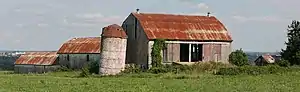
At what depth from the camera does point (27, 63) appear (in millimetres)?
76625

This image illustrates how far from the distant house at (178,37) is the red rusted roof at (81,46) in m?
6.36

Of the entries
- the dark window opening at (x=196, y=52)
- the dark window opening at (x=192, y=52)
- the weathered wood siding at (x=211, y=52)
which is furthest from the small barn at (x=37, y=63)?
the weathered wood siding at (x=211, y=52)

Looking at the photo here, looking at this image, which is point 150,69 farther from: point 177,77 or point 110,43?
point 177,77

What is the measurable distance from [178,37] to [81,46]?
16.0 metres

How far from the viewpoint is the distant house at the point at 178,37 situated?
5690cm

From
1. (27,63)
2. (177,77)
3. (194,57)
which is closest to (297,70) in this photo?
(177,77)

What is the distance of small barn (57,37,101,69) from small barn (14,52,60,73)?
4.90 ft

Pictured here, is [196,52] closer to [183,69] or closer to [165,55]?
[165,55]

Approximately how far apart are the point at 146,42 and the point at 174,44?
9.21ft

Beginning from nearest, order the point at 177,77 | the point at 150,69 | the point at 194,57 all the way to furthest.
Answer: the point at 177,77, the point at 150,69, the point at 194,57

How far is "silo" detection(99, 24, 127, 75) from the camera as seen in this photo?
5244cm

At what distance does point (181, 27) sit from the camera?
58.5 m

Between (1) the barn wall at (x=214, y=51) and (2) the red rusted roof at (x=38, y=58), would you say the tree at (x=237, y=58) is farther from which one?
(2) the red rusted roof at (x=38, y=58)

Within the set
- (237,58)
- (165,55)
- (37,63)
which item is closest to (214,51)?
(237,58)
